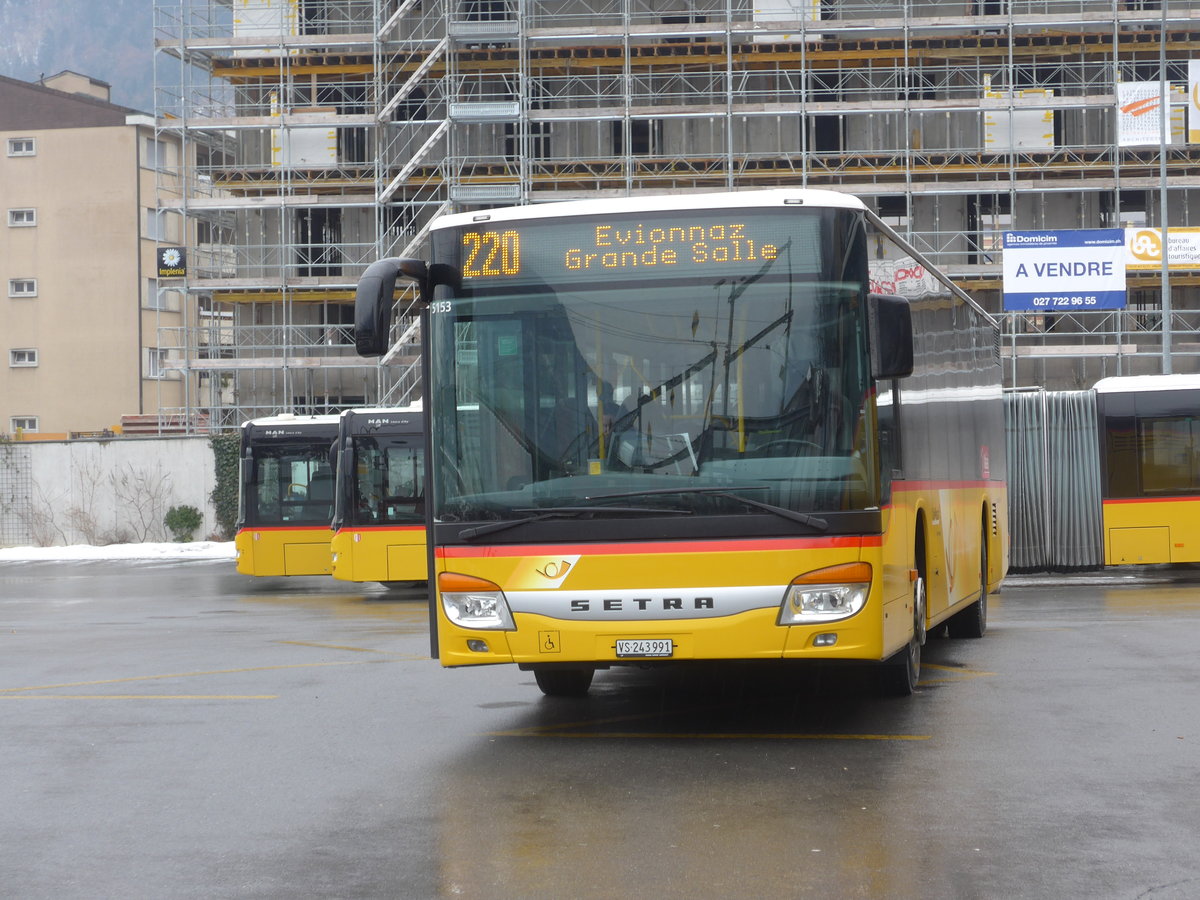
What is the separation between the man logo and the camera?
9023 millimetres

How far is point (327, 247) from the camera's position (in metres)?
48.2

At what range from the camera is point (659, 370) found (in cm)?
907

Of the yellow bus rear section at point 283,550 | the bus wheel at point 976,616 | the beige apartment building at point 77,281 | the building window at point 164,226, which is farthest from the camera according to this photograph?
the beige apartment building at point 77,281

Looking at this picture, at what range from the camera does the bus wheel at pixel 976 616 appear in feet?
49.5

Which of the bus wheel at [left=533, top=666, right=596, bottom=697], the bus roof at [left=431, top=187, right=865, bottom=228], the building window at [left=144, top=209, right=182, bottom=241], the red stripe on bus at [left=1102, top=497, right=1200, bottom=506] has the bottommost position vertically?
the bus wheel at [left=533, top=666, right=596, bottom=697]

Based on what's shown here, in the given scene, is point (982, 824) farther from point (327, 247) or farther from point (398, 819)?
point (327, 247)

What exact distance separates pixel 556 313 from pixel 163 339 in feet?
→ 196

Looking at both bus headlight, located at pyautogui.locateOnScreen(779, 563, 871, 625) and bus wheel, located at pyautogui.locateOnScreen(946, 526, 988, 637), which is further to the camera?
bus wheel, located at pyautogui.locateOnScreen(946, 526, 988, 637)

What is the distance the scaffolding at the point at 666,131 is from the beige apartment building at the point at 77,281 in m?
17.8

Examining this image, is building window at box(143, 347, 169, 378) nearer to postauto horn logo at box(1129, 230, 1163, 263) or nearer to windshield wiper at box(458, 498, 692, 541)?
postauto horn logo at box(1129, 230, 1163, 263)

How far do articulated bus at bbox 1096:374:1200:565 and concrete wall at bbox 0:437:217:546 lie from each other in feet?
84.2

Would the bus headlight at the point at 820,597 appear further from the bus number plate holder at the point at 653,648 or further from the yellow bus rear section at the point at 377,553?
the yellow bus rear section at the point at 377,553

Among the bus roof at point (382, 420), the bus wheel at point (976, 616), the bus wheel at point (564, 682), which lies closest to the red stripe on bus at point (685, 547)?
the bus wheel at point (564, 682)

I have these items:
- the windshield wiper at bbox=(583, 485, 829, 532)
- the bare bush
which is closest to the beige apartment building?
the bare bush
